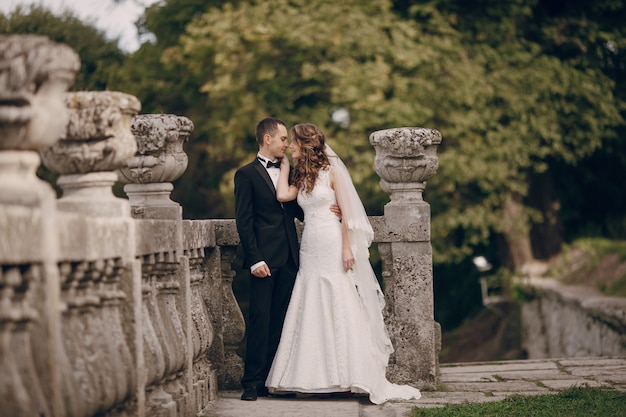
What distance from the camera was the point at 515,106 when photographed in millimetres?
20000

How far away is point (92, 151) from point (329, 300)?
3.01 meters

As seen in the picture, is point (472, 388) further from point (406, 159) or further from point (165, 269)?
point (165, 269)

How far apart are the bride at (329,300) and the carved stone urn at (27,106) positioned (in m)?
→ 3.67

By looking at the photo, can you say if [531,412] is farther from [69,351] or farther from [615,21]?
[615,21]

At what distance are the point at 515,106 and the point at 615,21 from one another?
11.5ft

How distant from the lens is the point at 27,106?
423 cm

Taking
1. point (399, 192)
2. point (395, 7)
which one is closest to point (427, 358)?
point (399, 192)

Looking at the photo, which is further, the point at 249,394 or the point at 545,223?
the point at 545,223

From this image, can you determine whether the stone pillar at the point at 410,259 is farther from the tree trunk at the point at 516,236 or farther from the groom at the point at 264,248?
the tree trunk at the point at 516,236

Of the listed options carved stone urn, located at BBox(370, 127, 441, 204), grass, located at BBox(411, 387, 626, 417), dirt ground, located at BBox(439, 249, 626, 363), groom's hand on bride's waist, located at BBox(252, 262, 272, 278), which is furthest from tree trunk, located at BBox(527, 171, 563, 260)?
groom's hand on bride's waist, located at BBox(252, 262, 272, 278)

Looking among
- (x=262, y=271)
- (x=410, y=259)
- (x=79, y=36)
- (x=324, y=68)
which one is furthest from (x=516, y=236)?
(x=262, y=271)

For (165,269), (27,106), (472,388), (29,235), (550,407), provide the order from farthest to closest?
(472,388) < (550,407) < (165,269) < (27,106) < (29,235)

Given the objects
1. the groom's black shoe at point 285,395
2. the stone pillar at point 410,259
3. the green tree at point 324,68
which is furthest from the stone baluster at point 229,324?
the green tree at point 324,68

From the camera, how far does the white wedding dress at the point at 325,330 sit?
7766 mm
